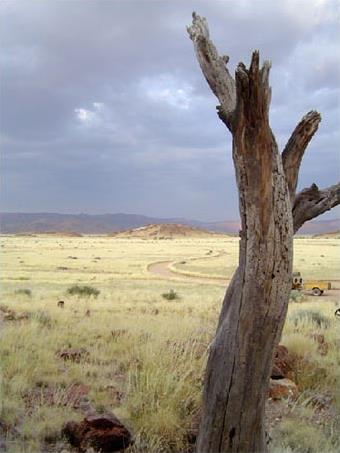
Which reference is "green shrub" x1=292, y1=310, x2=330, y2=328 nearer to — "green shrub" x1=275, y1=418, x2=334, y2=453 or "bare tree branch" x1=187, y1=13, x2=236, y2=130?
"green shrub" x1=275, y1=418, x2=334, y2=453

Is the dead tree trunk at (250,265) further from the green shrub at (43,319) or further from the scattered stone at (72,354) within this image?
the green shrub at (43,319)

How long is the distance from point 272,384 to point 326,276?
32.3 metres

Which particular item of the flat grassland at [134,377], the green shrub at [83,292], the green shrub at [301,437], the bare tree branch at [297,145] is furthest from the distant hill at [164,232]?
the bare tree branch at [297,145]

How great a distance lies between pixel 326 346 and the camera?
10.9m

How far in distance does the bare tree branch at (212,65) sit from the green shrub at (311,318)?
991 cm

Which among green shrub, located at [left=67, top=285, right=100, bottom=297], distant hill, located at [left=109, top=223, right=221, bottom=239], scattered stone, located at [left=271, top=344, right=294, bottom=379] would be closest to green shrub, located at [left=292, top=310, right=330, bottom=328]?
scattered stone, located at [left=271, top=344, right=294, bottom=379]

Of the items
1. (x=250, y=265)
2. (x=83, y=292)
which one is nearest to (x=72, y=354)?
(x=250, y=265)

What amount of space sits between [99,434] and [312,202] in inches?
131

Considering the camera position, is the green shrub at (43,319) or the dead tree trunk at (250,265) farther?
the green shrub at (43,319)

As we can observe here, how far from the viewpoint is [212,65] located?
510 cm

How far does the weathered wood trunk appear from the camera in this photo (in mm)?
4637

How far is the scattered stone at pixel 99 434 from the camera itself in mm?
5788

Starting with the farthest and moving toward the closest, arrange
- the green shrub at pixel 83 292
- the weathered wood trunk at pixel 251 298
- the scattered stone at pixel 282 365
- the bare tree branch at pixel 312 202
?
1. the green shrub at pixel 83 292
2. the scattered stone at pixel 282 365
3. the bare tree branch at pixel 312 202
4. the weathered wood trunk at pixel 251 298

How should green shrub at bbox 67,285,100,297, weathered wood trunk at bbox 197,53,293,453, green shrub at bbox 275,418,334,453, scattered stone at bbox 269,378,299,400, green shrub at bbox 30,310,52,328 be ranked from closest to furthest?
weathered wood trunk at bbox 197,53,293,453 → green shrub at bbox 275,418,334,453 → scattered stone at bbox 269,378,299,400 → green shrub at bbox 30,310,52,328 → green shrub at bbox 67,285,100,297
